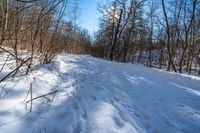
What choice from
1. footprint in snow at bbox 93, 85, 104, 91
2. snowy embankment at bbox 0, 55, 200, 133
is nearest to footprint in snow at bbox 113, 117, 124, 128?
snowy embankment at bbox 0, 55, 200, 133

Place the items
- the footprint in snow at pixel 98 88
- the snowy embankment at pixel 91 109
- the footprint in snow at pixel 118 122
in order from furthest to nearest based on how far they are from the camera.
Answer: the footprint in snow at pixel 98 88
the footprint in snow at pixel 118 122
the snowy embankment at pixel 91 109

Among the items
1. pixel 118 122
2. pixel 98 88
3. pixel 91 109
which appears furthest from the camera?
pixel 98 88

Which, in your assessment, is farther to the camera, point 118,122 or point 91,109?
point 91,109

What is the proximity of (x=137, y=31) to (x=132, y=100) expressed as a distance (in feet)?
65.4

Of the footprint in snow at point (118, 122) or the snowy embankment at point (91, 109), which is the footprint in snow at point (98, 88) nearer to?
the snowy embankment at point (91, 109)

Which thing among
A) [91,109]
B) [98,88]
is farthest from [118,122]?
[98,88]

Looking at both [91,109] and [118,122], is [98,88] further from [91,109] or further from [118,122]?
[118,122]

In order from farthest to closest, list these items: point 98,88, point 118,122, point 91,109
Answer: point 98,88 < point 91,109 < point 118,122

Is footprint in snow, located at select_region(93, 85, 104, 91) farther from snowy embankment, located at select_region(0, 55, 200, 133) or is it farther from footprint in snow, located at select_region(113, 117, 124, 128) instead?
Result: footprint in snow, located at select_region(113, 117, 124, 128)

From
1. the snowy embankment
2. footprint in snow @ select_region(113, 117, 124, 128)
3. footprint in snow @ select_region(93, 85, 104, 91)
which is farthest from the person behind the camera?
footprint in snow @ select_region(93, 85, 104, 91)

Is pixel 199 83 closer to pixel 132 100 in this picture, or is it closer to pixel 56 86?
pixel 132 100

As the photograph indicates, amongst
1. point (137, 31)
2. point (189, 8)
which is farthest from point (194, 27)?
point (137, 31)

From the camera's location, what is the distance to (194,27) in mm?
19969

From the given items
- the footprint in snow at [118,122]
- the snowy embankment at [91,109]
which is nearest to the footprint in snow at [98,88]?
the snowy embankment at [91,109]
